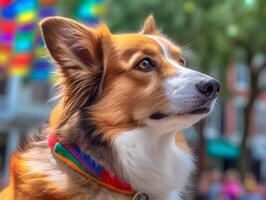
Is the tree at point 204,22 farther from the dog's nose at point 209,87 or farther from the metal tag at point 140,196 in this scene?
the metal tag at point 140,196

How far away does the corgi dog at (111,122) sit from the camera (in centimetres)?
302

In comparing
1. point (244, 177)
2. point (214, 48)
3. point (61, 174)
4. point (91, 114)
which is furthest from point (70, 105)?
point (244, 177)

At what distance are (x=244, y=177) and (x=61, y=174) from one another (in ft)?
47.4

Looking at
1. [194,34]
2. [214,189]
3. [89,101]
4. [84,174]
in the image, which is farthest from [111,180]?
[194,34]

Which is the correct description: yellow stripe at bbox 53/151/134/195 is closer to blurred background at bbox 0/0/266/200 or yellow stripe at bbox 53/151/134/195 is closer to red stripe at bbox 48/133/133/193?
red stripe at bbox 48/133/133/193

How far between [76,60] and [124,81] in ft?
1.02

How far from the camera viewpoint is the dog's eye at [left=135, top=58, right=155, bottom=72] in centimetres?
322

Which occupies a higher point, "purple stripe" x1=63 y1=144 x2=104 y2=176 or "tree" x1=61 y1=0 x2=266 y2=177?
"purple stripe" x1=63 y1=144 x2=104 y2=176

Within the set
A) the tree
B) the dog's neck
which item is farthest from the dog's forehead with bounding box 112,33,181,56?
the tree

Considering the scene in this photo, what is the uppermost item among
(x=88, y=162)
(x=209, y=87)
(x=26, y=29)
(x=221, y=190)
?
(x=209, y=87)

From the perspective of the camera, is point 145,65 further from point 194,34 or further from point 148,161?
point 194,34

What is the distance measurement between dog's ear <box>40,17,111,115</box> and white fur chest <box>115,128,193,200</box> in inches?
13.4

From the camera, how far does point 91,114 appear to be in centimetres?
315

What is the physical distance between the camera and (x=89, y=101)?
3.21 metres
